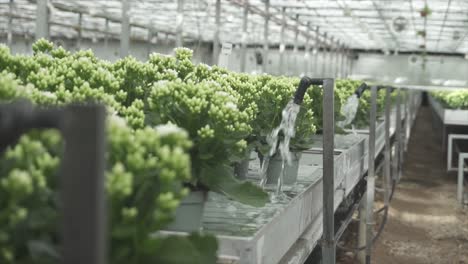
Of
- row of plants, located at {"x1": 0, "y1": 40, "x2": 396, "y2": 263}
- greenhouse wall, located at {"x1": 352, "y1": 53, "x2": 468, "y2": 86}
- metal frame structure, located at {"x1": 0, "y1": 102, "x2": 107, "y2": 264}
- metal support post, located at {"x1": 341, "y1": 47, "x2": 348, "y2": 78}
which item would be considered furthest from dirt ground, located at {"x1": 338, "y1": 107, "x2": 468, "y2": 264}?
greenhouse wall, located at {"x1": 352, "y1": 53, "x2": 468, "y2": 86}

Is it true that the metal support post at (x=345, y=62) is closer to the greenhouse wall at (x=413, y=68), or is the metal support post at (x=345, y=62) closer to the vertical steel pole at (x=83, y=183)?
the greenhouse wall at (x=413, y=68)

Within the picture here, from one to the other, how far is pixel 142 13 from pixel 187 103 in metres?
23.5

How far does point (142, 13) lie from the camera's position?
25.3 metres

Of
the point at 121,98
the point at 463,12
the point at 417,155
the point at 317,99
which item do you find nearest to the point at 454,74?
the point at 463,12

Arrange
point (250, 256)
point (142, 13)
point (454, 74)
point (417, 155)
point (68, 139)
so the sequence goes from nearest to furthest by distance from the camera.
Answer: point (68, 139) → point (250, 256) → point (417, 155) → point (142, 13) → point (454, 74)

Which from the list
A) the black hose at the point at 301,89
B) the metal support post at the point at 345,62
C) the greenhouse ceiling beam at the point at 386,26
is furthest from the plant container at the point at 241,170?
the metal support post at the point at 345,62

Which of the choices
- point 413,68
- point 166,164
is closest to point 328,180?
point 166,164

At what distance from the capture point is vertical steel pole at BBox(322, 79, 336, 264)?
134 inches

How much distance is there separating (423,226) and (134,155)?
779 centimetres

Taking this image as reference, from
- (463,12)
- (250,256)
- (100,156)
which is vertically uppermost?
(463,12)

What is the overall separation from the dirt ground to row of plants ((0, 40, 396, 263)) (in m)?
4.44

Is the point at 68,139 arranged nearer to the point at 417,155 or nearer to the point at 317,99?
the point at 317,99

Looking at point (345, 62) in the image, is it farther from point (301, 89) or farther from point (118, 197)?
point (118, 197)

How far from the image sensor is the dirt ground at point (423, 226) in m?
7.25
